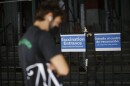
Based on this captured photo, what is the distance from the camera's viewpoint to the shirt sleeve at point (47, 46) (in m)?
3.71

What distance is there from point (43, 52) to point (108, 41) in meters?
3.55

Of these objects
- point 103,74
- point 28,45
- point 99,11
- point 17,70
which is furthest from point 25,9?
point 28,45

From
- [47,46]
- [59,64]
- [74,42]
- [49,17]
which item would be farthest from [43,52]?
[74,42]

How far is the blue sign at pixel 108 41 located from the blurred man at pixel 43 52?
10.8ft

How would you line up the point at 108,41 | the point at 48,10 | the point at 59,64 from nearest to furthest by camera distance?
1. the point at 59,64
2. the point at 48,10
3. the point at 108,41

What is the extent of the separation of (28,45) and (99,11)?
10.2 meters

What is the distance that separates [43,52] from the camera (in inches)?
148

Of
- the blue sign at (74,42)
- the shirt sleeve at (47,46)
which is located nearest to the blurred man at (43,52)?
the shirt sleeve at (47,46)

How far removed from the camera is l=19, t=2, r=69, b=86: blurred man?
12.2 ft

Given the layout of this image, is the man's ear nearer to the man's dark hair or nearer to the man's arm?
the man's dark hair

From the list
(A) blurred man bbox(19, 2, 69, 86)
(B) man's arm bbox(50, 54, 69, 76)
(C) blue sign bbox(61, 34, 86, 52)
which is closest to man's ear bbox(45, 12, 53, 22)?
(A) blurred man bbox(19, 2, 69, 86)

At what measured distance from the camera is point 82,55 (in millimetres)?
8461

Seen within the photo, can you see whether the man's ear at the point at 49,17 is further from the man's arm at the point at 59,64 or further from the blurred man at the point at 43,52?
the man's arm at the point at 59,64

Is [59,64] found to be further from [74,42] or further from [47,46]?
[74,42]
